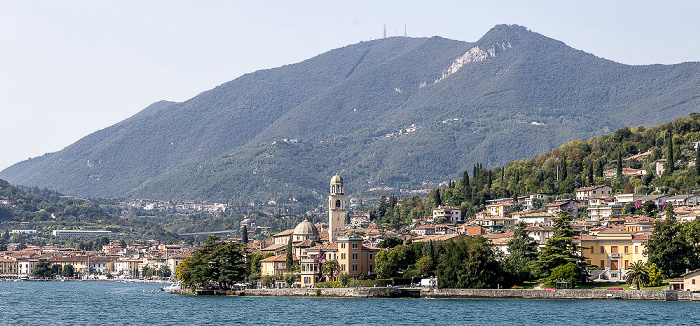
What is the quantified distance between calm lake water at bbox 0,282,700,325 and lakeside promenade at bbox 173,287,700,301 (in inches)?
52.2

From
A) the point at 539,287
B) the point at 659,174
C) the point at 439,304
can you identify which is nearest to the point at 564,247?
the point at 539,287

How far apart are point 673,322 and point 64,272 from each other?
133m

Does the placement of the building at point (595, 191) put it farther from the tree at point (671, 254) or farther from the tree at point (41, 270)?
the tree at point (41, 270)

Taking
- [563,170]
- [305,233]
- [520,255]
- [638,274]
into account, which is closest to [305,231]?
[305,233]

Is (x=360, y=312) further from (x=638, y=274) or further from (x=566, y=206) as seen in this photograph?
(x=566, y=206)

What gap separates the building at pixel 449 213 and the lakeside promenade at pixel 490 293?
49.0 meters

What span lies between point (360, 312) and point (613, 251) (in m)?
24.4

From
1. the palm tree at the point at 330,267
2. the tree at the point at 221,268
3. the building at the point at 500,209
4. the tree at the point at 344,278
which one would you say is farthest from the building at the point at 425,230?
the tree at the point at 344,278

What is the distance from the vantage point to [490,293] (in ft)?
254

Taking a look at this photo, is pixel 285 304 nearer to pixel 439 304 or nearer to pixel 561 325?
pixel 439 304

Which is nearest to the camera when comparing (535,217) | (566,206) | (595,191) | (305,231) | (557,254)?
(557,254)

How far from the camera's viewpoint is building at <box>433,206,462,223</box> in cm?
13488

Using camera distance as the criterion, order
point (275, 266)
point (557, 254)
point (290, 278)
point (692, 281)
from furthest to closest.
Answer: point (275, 266) → point (290, 278) → point (557, 254) → point (692, 281)

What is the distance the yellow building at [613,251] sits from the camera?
81.9 meters
